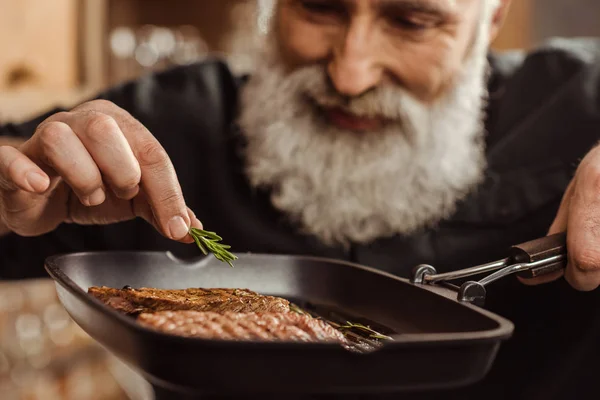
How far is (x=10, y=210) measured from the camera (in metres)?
1.00

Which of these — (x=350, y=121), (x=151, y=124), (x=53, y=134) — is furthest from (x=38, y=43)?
(x=53, y=134)

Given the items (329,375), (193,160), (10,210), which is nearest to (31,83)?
(193,160)

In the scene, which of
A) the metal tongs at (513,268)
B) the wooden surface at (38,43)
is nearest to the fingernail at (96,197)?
the metal tongs at (513,268)

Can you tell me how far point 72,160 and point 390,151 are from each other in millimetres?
748

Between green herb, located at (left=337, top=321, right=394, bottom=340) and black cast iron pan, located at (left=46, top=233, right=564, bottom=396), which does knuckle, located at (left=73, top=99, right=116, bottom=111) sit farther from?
green herb, located at (left=337, top=321, right=394, bottom=340)

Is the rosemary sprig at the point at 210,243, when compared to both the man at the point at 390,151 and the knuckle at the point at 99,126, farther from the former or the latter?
the man at the point at 390,151

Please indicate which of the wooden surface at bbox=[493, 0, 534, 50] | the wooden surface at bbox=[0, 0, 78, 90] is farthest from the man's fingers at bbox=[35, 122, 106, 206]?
the wooden surface at bbox=[493, 0, 534, 50]

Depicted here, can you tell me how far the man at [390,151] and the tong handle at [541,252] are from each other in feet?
1.78

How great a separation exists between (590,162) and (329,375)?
0.62 meters

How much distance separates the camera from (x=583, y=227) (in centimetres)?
87

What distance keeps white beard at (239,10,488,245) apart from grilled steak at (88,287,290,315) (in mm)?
659

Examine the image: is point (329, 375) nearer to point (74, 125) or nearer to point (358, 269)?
point (358, 269)

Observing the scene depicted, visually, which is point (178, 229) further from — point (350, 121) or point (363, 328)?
point (350, 121)

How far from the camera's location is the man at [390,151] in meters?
1.37
